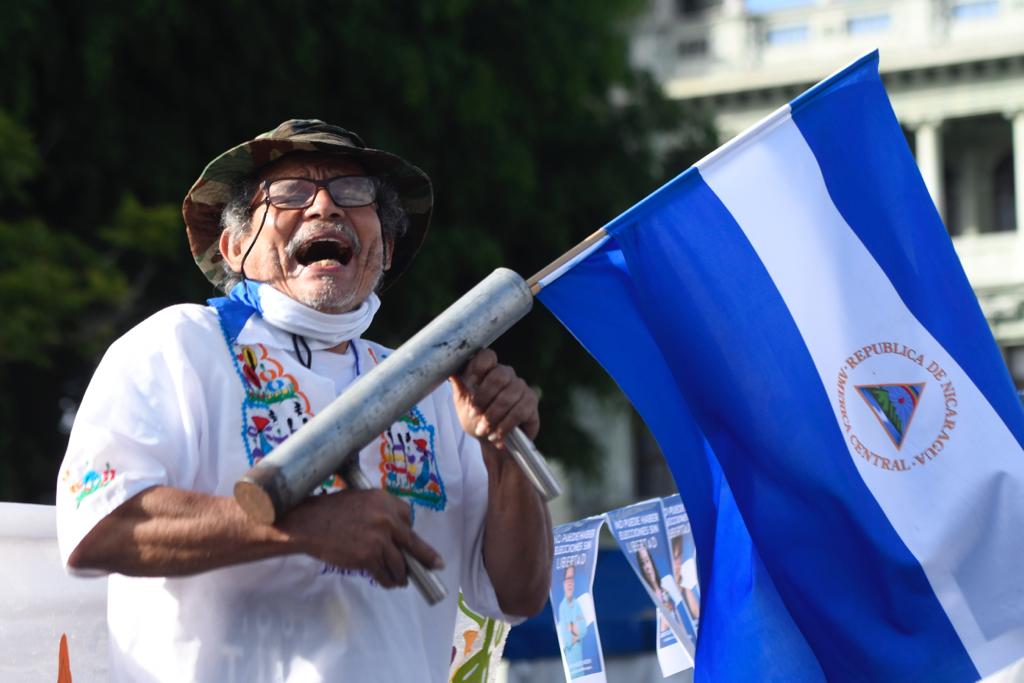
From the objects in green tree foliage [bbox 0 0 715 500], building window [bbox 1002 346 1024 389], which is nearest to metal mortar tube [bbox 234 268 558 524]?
green tree foliage [bbox 0 0 715 500]

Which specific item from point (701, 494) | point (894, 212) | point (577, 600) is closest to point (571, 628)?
point (577, 600)

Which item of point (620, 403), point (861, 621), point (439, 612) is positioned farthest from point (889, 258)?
point (620, 403)

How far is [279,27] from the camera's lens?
14352 millimetres

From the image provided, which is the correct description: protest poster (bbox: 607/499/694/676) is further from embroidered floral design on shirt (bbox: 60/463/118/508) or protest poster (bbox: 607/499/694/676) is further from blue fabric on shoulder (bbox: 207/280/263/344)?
embroidered floral design on shirt (bbox: 60/463/118/508)

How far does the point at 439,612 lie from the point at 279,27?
1190cm

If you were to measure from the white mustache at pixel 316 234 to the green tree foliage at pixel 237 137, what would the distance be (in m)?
9.31

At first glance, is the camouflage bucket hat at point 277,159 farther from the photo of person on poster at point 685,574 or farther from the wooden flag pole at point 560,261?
the photo of person on poster at point 685,574

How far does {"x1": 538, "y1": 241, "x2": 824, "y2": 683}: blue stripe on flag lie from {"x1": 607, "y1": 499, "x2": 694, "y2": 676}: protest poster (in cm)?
162

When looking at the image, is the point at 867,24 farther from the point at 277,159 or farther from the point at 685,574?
the point at 277,159

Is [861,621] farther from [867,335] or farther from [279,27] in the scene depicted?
[279,27]

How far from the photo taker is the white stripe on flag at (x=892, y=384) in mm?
3607

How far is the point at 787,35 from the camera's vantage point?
33.8 meters

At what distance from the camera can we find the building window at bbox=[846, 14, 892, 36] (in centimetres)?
3316

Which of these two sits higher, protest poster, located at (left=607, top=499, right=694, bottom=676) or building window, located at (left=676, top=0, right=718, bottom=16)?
building window, located at (left=676, top=0, right=718, bottom=16)
